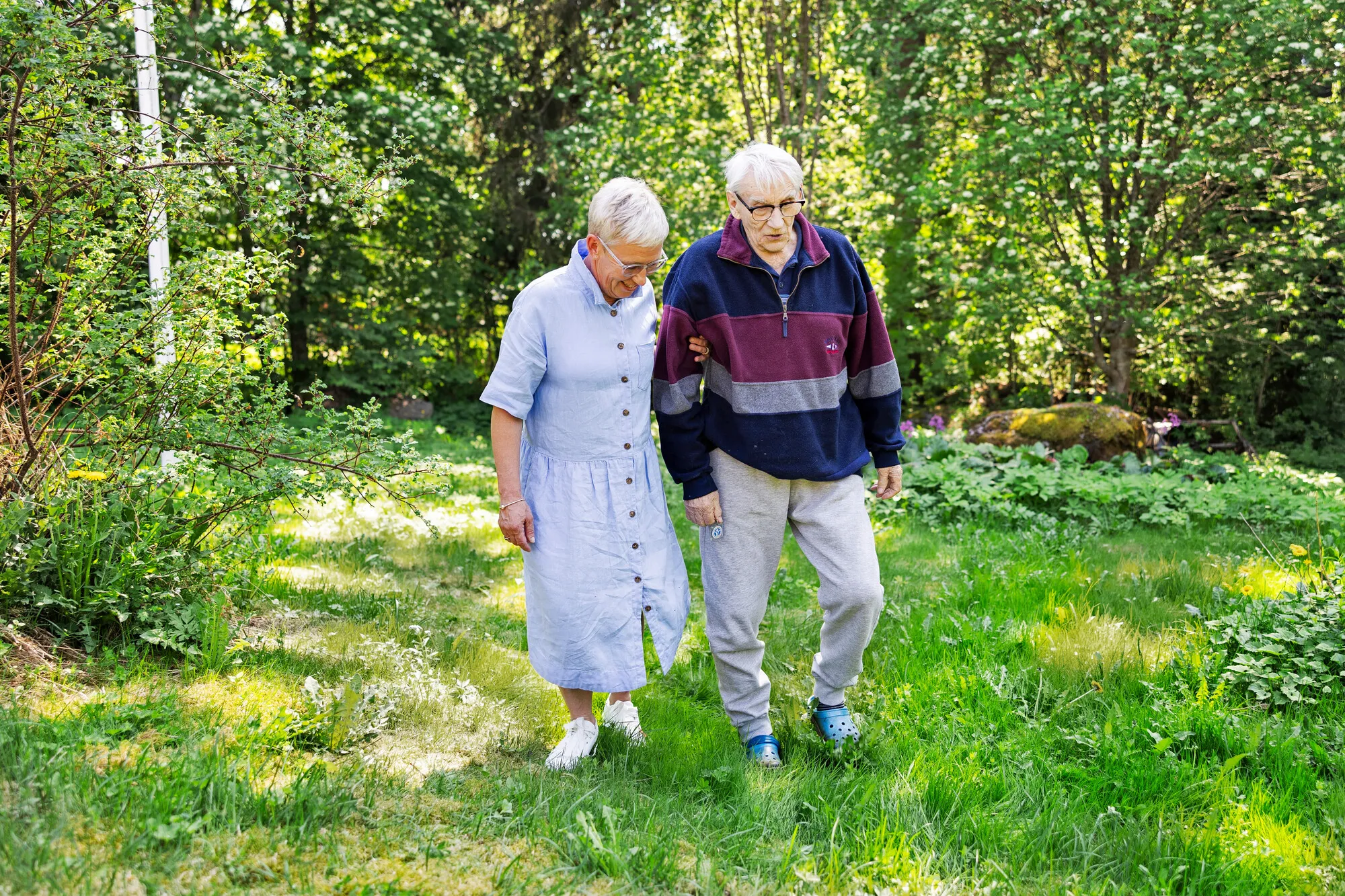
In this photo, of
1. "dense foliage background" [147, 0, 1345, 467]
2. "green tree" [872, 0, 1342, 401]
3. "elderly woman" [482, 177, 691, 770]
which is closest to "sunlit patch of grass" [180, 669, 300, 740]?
"elderly woman" [482, 177, 691, 770]

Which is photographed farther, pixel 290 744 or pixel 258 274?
pixel 258 274

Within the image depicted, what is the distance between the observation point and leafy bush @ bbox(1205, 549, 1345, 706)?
3.25m

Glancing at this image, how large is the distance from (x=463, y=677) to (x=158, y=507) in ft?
4.32

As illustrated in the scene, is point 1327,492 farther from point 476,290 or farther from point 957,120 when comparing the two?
point 476,290

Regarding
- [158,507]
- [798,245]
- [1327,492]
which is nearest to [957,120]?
[1327,492]

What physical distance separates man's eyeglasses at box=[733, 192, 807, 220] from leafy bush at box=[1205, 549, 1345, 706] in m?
2.27

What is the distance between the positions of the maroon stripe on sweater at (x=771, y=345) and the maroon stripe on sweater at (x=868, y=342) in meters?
0.17

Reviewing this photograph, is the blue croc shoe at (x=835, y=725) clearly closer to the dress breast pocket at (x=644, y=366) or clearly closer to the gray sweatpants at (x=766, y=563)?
the gray sweatpants at (x=766, y=563)

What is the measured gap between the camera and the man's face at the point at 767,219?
292 centimetres

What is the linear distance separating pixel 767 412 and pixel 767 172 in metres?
0.75

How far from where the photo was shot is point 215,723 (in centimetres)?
276

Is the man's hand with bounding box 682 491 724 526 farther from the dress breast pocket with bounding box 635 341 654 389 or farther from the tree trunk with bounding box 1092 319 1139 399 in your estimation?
the tree trunk with bounding box 1092 319 1139 399

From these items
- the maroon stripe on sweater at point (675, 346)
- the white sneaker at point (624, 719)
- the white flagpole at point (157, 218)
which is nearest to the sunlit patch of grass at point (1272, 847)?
the white sneaker at point (624, 719)

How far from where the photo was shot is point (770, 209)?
2.92 meters
